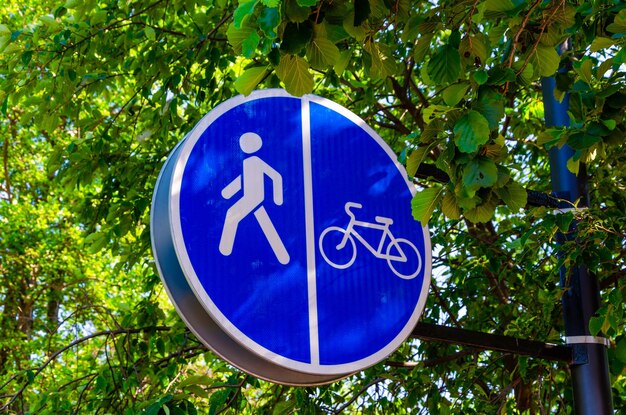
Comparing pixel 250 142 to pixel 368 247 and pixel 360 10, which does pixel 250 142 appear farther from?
pixel 360 10

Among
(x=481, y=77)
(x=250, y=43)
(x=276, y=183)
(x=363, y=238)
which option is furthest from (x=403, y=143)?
(x=250, y=43)

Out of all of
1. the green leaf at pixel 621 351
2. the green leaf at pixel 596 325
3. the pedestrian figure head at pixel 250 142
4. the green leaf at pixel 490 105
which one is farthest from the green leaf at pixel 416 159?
the green leaf at pixel 621 351

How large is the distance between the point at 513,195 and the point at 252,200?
30.5 inches

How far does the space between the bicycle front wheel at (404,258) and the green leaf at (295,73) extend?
31.2 inches

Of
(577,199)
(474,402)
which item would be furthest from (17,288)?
(577,199)

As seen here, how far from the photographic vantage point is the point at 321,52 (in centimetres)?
198

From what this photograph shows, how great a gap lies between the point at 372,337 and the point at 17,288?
11732 millimetres

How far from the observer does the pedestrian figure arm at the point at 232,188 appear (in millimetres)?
2410

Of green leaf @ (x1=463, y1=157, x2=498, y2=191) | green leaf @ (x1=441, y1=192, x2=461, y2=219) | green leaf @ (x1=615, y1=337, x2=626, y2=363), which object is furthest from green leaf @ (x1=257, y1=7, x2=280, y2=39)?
green leaf @ (x1=615, y1=337, x2=626, y2=363)

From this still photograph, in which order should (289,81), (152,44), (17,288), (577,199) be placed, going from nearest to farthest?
(289,81)
(577,199)
(152,44)
(17,288)

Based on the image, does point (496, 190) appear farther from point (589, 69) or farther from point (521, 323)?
point (521, 323)

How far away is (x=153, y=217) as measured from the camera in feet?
8.05

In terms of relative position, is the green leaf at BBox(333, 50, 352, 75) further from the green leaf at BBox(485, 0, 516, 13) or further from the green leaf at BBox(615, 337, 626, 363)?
the green leaf at BBox(615, 337, 626, 363)

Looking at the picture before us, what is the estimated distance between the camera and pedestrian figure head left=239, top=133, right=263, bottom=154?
2529mm
